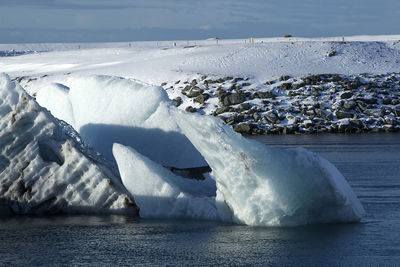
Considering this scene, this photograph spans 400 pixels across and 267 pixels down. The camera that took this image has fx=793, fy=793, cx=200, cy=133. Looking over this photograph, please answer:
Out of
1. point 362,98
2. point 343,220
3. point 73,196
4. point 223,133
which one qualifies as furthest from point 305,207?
point 362,98

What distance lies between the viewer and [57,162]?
13578 mm

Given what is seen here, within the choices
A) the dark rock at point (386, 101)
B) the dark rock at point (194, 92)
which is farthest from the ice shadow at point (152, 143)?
the dark rock at point (194, 92)

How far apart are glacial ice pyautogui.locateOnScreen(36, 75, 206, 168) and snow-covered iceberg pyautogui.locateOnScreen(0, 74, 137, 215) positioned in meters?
2.44

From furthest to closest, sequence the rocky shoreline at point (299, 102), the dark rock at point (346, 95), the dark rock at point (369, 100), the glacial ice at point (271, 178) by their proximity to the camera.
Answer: the dark rock at point (346, 95)
the dark rock at point (369, 100)
the rocky shoreline at point (299, 102)
the glacial ice at point (271, 178)

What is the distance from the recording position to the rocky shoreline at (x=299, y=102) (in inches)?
1362

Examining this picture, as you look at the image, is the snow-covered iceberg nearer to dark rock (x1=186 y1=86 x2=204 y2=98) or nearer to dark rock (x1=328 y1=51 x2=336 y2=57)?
dark rock (x1=186 y1=86 x2=204 y2=98)

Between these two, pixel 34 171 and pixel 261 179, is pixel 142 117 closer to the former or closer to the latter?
pixel 34 171

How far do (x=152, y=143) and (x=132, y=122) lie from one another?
0.64m

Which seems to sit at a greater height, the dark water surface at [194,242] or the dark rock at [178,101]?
the dark water surface at [194,242]

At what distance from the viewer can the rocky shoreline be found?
1362 inches

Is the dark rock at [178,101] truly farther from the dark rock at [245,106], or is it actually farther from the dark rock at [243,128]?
the dark rock at [243,128]

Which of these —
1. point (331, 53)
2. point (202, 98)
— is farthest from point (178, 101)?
point (331, 53)

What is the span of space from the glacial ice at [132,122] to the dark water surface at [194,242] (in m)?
3.46

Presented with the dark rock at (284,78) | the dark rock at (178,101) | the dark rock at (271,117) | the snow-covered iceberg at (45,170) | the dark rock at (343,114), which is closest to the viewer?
the snow-covered iceberg at (45,170)
